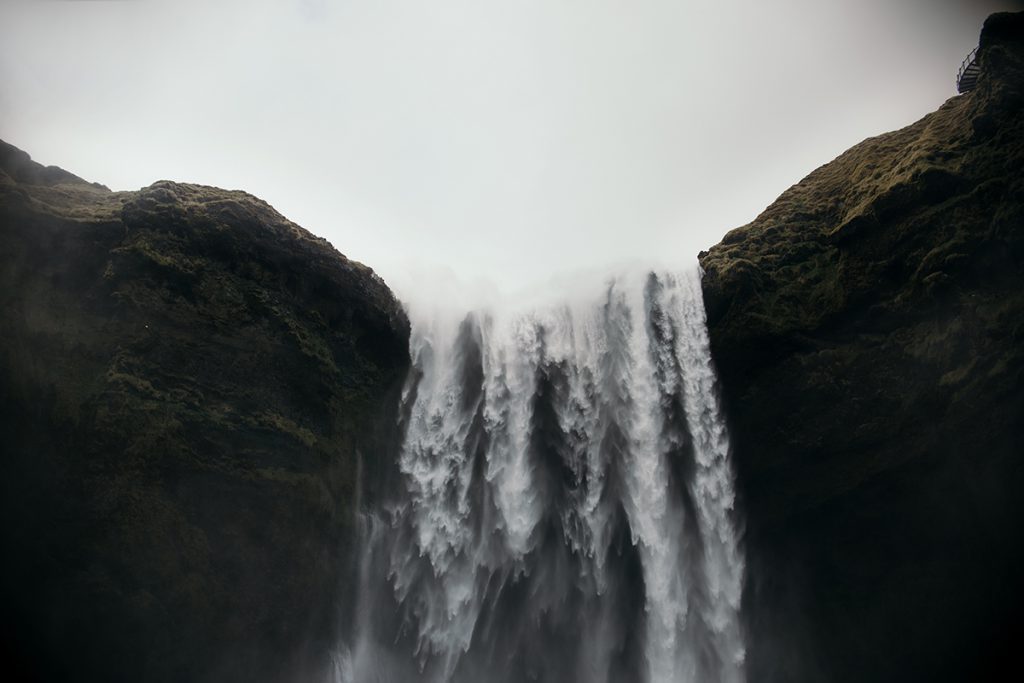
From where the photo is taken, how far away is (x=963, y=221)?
51.0 ft

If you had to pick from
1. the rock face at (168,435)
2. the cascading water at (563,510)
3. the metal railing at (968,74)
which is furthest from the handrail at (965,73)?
the rock face at (168,435)

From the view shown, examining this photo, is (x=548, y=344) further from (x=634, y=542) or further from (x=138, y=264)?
(x=138, y=264)

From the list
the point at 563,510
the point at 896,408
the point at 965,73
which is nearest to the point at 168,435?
the point at 563,510

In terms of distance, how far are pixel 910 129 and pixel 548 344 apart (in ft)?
44.0

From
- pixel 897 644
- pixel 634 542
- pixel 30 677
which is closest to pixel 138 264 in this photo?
pixel 30 677

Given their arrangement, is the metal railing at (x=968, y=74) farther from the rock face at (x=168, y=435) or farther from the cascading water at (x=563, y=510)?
the rock face at (x=168, y=435)

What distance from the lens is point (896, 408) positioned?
51.8ft

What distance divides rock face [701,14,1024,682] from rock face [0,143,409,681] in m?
12.2

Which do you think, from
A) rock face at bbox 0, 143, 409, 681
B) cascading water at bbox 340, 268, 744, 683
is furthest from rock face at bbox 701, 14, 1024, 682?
rock face at bbox 0, 143, 409, 681

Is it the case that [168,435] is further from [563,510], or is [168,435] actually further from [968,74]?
[968,74]

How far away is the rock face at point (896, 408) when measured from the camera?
604 inches

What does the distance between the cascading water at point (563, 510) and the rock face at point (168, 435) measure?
82.5 inches

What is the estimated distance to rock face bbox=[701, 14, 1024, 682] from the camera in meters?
15.3

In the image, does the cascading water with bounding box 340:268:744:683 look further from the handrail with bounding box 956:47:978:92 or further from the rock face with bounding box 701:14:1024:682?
the handrail with bounding box 956:47:978:92
